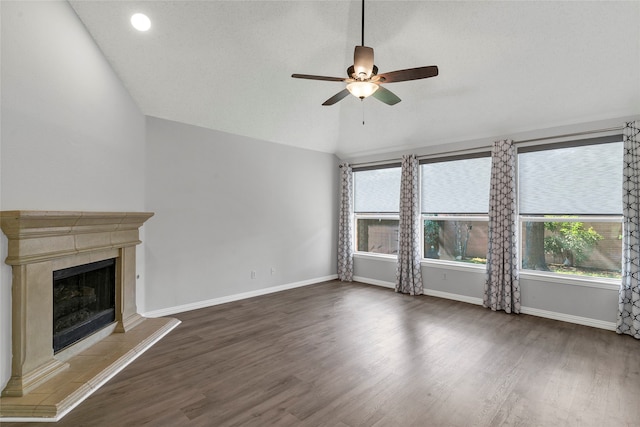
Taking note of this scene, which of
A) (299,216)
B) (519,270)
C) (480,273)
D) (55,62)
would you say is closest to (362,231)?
(299,216)

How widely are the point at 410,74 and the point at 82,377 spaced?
144 inches

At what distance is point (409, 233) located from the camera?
558cm

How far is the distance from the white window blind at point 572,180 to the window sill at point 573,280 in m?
0.85

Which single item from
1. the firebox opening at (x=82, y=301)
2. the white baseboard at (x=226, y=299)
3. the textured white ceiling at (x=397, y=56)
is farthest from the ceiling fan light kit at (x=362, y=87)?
the white baseboard at (x=226, y=299)

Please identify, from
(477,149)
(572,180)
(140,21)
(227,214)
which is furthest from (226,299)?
(572,180)

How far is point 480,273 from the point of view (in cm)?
492

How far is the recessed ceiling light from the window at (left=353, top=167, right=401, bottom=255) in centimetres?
443

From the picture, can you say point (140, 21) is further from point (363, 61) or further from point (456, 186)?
point (456, 186)

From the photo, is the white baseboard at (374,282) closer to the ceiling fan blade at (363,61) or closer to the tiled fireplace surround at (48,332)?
the tiled fireplace surround at (48,332)

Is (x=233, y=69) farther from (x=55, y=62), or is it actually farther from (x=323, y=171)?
(x=323, y=171)

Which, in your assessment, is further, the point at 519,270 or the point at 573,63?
the point at 519,270

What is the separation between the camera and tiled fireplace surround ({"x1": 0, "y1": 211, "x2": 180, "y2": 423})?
2.21m

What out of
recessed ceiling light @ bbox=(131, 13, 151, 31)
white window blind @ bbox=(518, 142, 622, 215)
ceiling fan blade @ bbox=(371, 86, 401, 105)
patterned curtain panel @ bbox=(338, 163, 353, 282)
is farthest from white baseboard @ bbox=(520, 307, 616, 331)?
recessed ceiling light @ bbox=(131, 13, 151, 31)

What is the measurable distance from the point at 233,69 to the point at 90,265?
271cm
